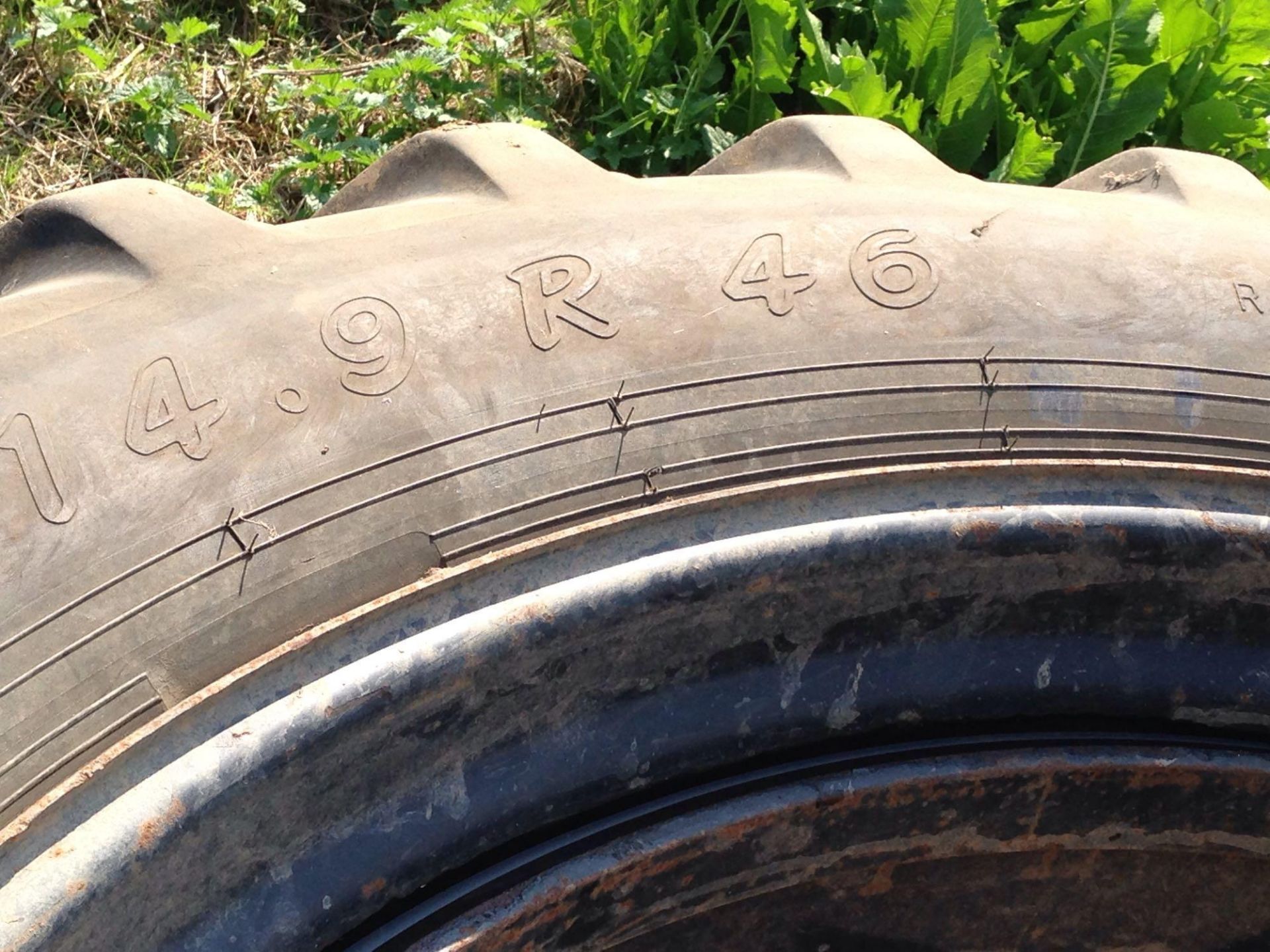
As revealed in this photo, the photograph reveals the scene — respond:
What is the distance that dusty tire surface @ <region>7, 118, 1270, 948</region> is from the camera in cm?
118

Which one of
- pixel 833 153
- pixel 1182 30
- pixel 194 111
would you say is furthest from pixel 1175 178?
pixel 194 111

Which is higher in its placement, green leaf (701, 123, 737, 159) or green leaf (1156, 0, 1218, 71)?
green leaf (1156, 0, 1218, 71)

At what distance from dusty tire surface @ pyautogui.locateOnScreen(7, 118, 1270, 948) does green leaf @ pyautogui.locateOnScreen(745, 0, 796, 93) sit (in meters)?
0.98

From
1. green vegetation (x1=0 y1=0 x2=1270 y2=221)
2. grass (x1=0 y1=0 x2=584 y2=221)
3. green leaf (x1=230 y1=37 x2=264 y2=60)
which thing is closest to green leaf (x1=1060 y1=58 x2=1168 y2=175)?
green vegetation (x1=0 y1=0 x2=1270 y2=221)

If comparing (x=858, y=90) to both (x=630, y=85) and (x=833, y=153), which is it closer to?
(x=630, y=85)

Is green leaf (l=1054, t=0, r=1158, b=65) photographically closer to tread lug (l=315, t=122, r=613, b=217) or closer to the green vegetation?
the green vegetation

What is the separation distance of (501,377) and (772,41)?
147cm

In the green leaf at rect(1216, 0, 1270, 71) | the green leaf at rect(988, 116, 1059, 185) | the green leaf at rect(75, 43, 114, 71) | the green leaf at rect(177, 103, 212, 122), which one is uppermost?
the green leaf at rect(1216, 0, 1270, 71)

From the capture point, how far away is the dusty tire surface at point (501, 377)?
1.18m

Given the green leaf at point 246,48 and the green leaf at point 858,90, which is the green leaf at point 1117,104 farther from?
the green leaf at point 246,48

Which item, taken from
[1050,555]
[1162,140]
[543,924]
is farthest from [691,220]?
[1162,140]

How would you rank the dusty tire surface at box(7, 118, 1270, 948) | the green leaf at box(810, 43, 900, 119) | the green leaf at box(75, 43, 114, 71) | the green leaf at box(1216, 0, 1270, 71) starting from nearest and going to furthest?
the dusty tire surface at box(7, 118, 1270, 948)
the green leaf at box(810, 43, 900, 119)
the green leaf at box(1216, 0, 1270, 71)
the green leaf at box(75, 43, 114, 71)

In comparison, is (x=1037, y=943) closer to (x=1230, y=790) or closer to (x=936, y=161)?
(x=1230, y=790)

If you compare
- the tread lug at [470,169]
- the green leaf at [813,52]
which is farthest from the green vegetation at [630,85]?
the tread lug at [470,169]
